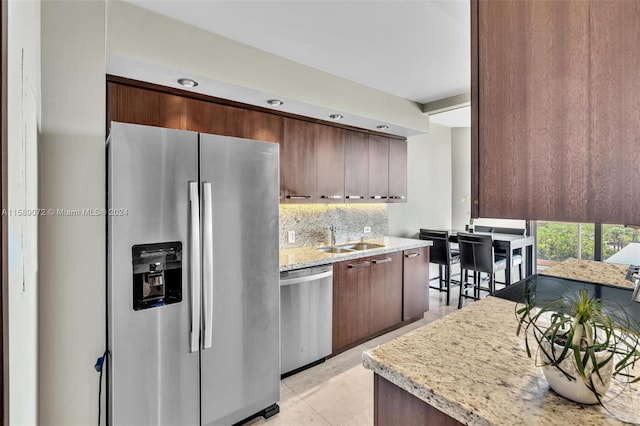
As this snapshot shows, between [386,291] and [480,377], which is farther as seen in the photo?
[386,291]

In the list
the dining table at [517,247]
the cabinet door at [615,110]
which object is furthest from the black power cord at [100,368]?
the dining table at [517,247]

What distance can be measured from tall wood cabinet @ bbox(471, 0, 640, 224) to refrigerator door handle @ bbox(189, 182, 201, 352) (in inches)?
56.3

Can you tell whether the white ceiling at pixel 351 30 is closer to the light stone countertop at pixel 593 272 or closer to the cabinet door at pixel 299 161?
the cabinet door at pixel 299 161

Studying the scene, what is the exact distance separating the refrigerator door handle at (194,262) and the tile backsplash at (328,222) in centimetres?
150

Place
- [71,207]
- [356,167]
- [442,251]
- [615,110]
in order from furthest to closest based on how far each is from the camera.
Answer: [442,251]
[356,167]
[71,207]
[615,110]

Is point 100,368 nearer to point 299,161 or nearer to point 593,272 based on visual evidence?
point 299,161

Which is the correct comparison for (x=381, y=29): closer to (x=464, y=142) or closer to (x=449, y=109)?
(x=449, y=109)

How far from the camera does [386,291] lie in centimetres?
341

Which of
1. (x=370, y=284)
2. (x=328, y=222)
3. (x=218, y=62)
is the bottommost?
(x=370, y=284)

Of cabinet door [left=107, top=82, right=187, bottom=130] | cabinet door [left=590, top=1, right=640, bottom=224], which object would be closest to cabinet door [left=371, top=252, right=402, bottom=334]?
cabinet door [left=107, top=82, right=187, bottom=130]

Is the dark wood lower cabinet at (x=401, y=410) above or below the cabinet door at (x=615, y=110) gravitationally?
below

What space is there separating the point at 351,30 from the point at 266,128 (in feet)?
3.60

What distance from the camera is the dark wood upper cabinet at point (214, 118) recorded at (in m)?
2.50

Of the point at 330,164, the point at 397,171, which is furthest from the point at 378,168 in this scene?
the point at 330,164
